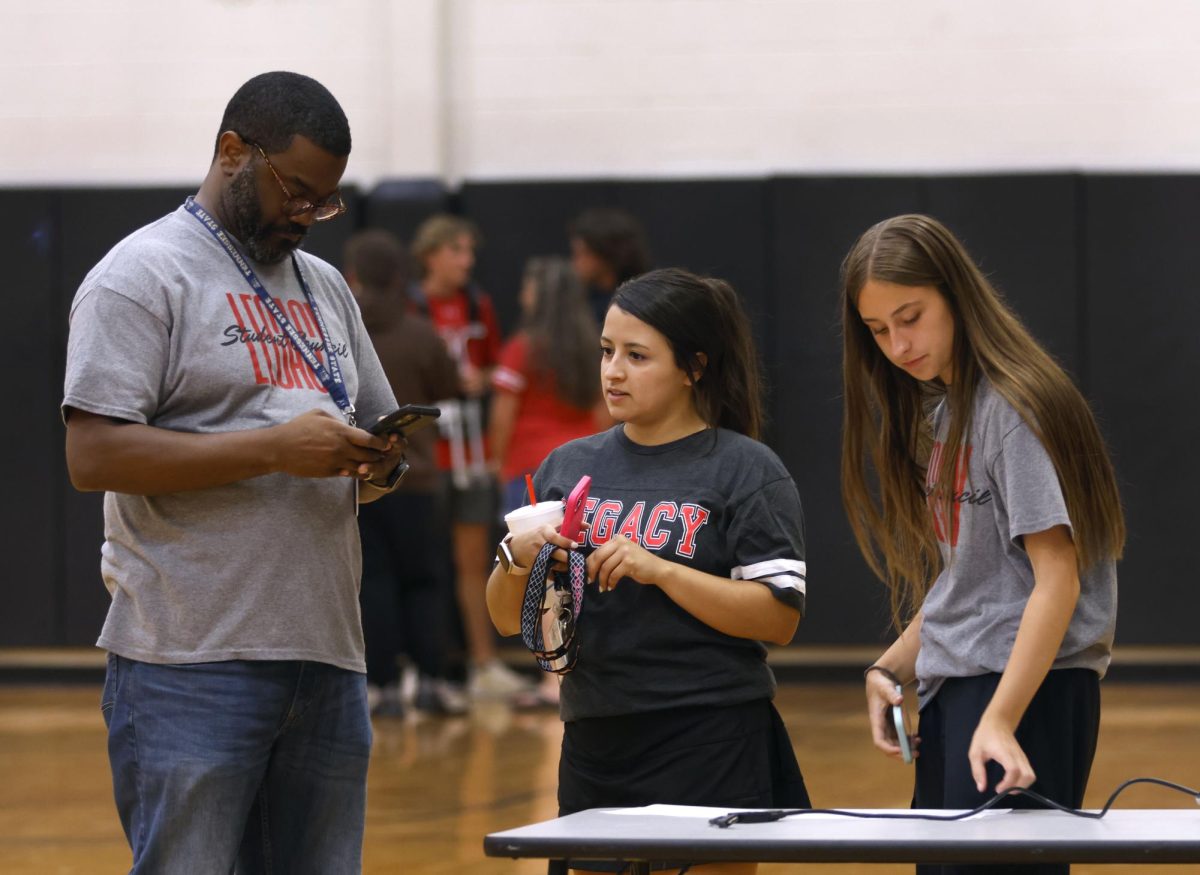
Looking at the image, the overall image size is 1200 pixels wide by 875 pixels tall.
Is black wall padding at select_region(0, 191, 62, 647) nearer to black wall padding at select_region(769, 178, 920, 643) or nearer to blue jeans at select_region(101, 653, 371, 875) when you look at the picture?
black wall padding at select_region(769, 178, 920, 643)

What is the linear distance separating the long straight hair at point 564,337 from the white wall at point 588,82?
1.64 m

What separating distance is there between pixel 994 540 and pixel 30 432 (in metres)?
6.16

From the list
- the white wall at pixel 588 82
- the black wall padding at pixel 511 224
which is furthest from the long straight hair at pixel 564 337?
the white wall at pixel 588 82

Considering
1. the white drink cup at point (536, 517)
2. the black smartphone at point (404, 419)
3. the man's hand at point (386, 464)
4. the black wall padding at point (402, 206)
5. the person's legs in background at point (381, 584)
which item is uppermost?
the black wall padding at point (402, 206)

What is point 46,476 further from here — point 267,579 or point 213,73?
point 267,579

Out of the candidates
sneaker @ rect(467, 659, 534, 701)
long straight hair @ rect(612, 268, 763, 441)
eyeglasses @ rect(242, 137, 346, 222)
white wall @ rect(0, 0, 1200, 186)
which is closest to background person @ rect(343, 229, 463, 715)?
sneaker @ rect(467, 659, 534, 701)

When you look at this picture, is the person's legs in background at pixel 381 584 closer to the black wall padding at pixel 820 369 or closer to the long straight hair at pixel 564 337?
the long straight hair at pixel 564 337

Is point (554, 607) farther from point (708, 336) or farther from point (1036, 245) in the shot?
point (1036, 245)

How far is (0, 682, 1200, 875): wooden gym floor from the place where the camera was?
411 cm

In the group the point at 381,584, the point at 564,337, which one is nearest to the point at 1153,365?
the point at 564,337

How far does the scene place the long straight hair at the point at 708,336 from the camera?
2553 mm

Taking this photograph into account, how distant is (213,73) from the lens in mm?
7680

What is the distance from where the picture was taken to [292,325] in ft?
7.09

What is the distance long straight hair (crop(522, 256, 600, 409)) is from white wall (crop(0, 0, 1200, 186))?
164 cm
